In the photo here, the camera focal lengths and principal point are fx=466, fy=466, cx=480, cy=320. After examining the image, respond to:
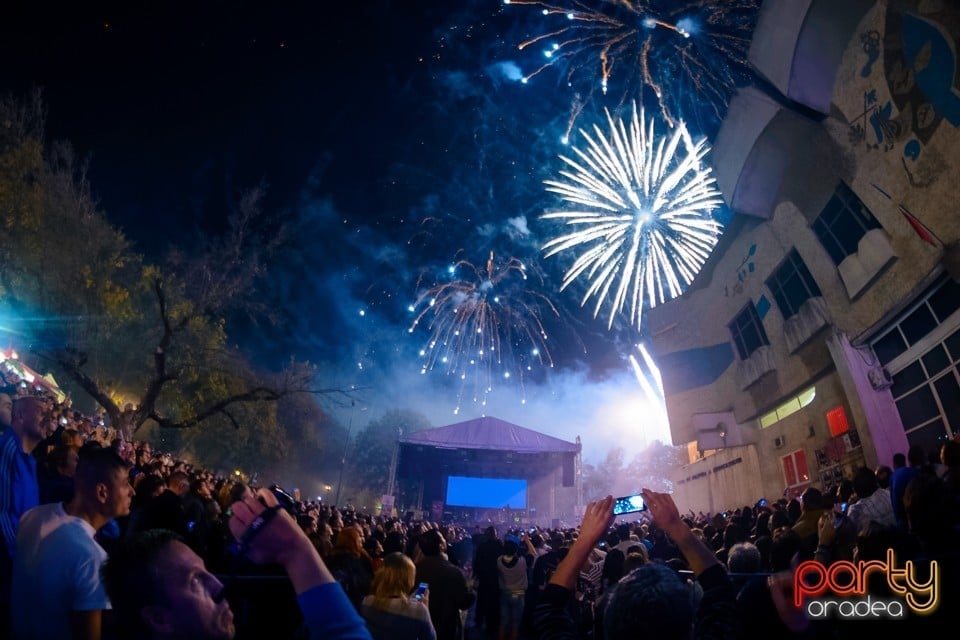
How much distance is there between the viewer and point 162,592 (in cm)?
176

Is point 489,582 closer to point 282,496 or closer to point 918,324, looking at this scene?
point 282,496

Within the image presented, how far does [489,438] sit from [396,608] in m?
41.7

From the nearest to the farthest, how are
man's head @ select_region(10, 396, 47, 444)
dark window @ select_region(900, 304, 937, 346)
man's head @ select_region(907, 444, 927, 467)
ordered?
man's head @ select_region(10, 396, 47, 444) → man's head @ select_region(907, 444, 927, 467) → dark window @ select_region(900, 304, 937, 346)

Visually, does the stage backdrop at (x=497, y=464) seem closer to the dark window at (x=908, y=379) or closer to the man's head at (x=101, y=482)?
the dark window at (x=908, y=379)

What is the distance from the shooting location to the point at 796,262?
20.5 meters

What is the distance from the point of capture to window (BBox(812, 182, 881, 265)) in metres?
16.2

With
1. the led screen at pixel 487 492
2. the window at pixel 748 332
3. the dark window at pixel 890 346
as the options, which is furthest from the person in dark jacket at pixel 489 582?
the led screen at pixel 487 492

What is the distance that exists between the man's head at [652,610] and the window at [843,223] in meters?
18.6

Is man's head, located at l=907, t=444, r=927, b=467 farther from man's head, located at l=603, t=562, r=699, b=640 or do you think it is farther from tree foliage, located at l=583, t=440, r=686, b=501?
tree foliage, located at l=583, t=440, r=686, b=501

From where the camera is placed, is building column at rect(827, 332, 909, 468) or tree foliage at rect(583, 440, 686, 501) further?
tree foliage at rect(583, 440, 686, 501)

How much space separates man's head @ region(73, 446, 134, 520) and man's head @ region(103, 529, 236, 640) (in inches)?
58.5

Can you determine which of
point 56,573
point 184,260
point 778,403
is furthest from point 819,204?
point 184,260

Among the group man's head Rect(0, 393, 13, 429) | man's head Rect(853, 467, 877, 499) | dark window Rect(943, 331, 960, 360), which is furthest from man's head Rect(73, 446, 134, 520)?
dark window Rect(943, 331, 960, 360)

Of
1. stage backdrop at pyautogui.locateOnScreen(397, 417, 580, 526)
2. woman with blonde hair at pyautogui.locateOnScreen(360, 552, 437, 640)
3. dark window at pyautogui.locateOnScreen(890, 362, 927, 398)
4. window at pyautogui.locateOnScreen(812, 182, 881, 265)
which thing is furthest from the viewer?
stage backdrop at pyautogui.locateOnScreen(397, 417, 580, 526)
